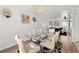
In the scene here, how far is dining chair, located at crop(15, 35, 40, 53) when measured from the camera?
1.56m

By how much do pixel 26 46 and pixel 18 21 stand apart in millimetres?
305

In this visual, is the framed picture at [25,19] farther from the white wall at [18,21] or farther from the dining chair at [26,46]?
the dining chair at [26,46]

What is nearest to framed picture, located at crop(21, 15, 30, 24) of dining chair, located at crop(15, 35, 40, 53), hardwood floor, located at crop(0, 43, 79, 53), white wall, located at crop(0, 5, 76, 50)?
white wall, located at crop(0, 5, 76, 50)

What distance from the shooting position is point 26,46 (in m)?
1.60

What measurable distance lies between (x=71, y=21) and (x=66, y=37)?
7.6 inches

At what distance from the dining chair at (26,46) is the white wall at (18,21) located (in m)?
0.06

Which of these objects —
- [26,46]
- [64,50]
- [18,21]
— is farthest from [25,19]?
[64,50]

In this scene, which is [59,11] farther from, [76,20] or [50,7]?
[76,20]

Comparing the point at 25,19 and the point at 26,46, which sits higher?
the point at 25,19

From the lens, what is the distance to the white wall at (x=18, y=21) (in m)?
1.56

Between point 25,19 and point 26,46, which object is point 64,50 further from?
point 25,19

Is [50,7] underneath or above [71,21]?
above
